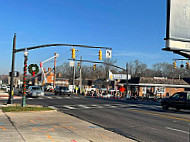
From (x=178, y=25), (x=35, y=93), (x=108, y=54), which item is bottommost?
(x=35, y=93)

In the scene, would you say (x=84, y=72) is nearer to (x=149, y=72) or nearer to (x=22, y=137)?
(x=149, y=72)

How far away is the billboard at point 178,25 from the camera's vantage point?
461 centimetres

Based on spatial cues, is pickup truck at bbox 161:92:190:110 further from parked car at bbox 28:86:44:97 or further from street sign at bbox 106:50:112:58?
parked car at bbox 28:86:44:97

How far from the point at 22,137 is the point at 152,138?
4752 millimetres

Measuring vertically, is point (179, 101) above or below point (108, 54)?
below

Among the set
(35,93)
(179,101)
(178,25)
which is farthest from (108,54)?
(178,25)

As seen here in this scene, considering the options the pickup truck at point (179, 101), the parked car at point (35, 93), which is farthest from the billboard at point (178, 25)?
the parked car at point (35, 93)

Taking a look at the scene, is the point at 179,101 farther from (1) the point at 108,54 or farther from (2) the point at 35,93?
(2) the point at 35,93

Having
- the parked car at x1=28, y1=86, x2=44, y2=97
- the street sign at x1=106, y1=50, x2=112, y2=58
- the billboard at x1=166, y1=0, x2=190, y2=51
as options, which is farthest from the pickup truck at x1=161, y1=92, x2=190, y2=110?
the parked car at x1=28, y1=86, x2=44, y2=97

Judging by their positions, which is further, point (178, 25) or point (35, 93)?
point (35, 93)

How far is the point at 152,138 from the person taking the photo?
9.65 metres

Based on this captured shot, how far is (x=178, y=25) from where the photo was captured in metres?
4.69

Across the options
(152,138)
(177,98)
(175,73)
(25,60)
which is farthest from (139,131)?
(175,73)

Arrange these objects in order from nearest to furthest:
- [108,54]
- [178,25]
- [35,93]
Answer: [178,25], [108,54], [35,93]
